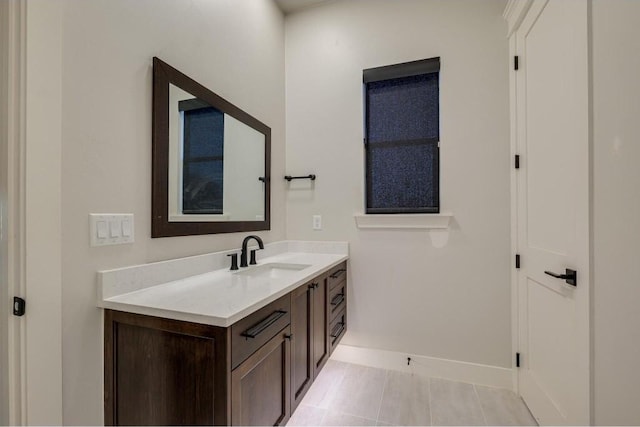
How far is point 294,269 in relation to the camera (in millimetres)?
1898

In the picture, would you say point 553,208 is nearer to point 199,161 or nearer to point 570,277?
point 570,277

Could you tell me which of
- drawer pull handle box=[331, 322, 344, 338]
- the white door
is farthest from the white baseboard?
drawer pull handle box=[331, 322, 344, 338]

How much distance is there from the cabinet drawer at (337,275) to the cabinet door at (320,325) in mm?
80

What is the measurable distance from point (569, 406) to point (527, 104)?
1650 mm

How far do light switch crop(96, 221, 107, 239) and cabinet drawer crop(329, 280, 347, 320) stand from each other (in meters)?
1.29

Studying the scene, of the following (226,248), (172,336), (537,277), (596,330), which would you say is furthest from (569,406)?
(226,248)

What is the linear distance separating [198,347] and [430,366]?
6.06 feet

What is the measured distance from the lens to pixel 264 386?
1098 mm

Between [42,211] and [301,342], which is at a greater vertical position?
[42,211]

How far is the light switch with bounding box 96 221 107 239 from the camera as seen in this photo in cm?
106
